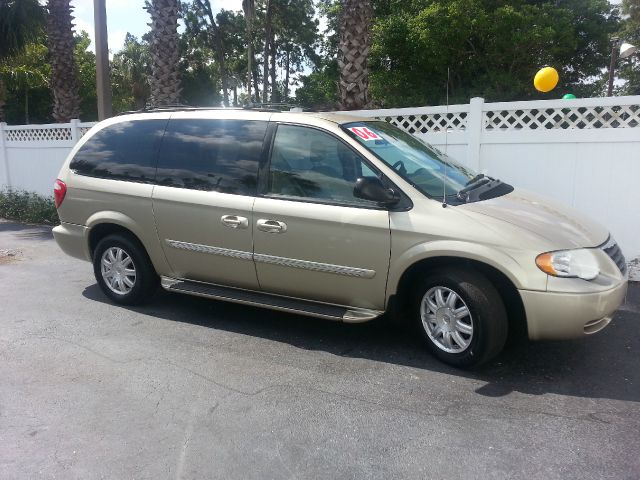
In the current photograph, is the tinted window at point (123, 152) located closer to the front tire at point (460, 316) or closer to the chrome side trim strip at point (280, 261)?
the chrome side trim strip at point (280, 261)

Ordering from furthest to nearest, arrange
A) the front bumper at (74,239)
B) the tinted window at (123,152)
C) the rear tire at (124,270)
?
the front bumper at (74,239), the rear tire at (124,270), the tinted window at (123,152)

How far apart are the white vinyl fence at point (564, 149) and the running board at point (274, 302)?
9.85 feet

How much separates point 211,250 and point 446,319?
6.85ft

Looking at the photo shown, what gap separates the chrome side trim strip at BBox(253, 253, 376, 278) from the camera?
414 centimetres

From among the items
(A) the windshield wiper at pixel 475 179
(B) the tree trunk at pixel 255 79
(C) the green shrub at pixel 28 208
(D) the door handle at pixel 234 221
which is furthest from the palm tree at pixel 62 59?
(B) the tree trunk at pixel 255 79

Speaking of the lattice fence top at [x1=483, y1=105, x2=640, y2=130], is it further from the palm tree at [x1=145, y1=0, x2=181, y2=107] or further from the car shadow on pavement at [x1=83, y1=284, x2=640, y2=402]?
the palm tree at [x1=145, y1=0, x2=181, y2=107]

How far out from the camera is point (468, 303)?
377cm

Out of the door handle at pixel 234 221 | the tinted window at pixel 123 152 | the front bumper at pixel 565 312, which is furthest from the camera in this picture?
the tinted window at pixel 123 152

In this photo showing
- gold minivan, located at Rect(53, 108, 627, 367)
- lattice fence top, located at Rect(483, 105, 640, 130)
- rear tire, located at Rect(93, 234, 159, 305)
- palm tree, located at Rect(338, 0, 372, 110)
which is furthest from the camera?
palm tree, located at Rect(338, 0, 372, 110)

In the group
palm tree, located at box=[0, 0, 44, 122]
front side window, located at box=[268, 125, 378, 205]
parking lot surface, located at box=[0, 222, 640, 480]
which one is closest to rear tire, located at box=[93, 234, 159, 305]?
parking lot surface, located at box=[0, 222, 640, 480]

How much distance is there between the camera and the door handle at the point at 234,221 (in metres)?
4.51

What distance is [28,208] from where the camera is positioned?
1184 centimetres

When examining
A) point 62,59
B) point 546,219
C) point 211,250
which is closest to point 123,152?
point 211,250

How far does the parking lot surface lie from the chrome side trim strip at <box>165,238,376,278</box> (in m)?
0.68
